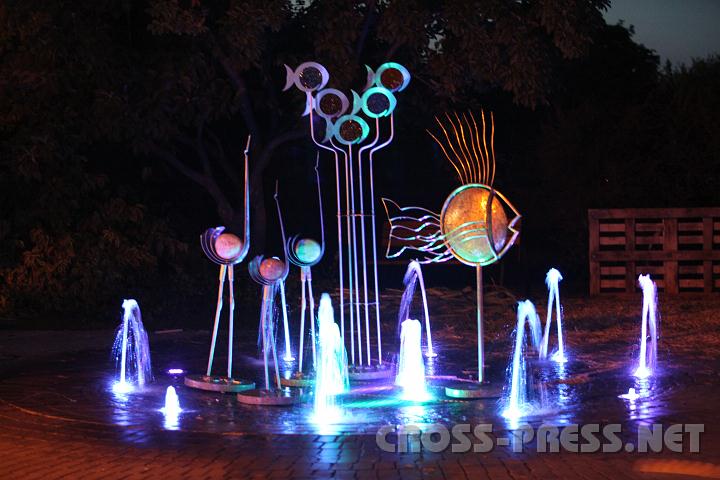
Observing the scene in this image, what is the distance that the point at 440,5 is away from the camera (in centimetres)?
1867

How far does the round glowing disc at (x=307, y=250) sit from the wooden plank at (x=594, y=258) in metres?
11.3

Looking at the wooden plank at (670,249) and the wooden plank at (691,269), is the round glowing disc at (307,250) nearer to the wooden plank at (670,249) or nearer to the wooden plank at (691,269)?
the wooden plank at (670,249)

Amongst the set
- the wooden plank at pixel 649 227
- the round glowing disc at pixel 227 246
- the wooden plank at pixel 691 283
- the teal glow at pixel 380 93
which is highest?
the teal glow at pixel 380 93

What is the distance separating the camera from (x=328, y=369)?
987cm

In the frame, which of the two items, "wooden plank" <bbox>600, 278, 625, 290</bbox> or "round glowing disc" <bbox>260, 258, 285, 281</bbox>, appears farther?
"wooden plank" <bbox>600, 278, 625, 290</bbox>

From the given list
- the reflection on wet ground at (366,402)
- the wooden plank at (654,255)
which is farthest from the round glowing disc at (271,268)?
the wooden plank at (654,255)

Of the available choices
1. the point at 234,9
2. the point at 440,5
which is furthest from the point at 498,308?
the point at 234,9

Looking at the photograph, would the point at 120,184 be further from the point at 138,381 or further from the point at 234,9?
the point at 138,381

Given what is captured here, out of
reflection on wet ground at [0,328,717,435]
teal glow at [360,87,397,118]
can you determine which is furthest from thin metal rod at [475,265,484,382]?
teal glow at [360,87,397,118]

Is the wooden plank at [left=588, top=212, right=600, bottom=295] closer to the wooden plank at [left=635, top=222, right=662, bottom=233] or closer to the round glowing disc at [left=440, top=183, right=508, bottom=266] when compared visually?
the wooden plank at [left=635, top=222, right=662, bottom=233]

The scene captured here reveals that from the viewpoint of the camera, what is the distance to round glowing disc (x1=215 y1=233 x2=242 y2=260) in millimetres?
10445

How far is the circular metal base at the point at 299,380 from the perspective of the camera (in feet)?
35.1

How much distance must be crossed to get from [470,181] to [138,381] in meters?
4.05

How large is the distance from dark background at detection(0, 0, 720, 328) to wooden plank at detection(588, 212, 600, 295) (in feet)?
6.41
